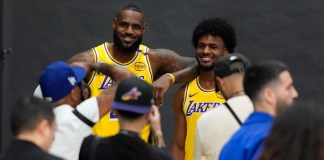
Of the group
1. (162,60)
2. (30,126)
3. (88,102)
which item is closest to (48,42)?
(162,60)

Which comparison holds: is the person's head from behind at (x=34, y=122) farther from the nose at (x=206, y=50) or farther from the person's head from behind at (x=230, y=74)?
the nose at (x=206, y=50)

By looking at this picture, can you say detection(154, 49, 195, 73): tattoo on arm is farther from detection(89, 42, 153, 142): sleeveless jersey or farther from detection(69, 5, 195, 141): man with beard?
detection(89, 42, 153, 142): sleeveless jersey

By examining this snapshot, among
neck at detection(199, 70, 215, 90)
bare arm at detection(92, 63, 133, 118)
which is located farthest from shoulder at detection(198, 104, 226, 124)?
neck at detection(199, 70, 215, 90)

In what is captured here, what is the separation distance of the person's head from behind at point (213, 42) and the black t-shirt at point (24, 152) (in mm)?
3242

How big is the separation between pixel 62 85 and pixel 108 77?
205 cm

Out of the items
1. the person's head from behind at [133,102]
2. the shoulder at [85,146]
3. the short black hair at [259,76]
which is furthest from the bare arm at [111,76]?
the short black hair at [259,76]

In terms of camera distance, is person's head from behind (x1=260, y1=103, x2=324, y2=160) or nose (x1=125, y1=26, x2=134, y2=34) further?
nose (x1=125, y1=26, x2=134, y2=34)

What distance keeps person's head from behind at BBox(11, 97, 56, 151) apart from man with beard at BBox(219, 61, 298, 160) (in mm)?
983

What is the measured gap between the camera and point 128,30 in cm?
784

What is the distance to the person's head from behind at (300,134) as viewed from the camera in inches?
147

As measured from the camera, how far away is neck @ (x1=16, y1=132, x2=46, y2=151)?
4.62 meters

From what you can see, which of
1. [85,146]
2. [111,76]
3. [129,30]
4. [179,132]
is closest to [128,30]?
[129,30]

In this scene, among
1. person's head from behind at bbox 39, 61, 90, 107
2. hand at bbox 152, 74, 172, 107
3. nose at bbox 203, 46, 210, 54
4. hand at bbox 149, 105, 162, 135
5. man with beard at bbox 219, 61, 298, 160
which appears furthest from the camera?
nose at bbox 203, 46, 210, 54

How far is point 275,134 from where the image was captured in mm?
3777
